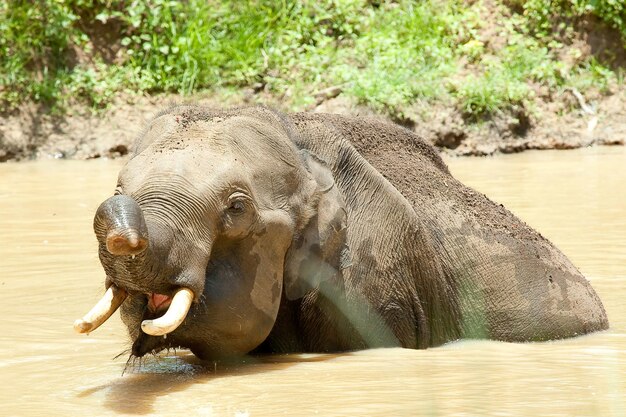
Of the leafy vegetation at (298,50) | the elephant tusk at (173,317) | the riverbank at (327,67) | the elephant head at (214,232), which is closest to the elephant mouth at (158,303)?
the elephant head at (214,232)

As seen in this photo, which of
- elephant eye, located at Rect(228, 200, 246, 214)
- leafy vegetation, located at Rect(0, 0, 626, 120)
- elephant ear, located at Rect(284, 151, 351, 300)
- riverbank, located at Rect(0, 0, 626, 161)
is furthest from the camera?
leafy vegetation, located at Rect(0, 0, 626, 120)

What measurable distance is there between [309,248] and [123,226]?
4.19 ft

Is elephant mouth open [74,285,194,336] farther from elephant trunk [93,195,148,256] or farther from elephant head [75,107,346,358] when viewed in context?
elephant trunk [93,195,148,256]

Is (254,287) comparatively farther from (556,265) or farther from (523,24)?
(523,24)

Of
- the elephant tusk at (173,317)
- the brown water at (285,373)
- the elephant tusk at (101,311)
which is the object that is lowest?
the brown water at (285,373)

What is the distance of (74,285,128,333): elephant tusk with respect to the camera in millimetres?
4598

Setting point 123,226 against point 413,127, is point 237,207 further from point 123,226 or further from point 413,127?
point 413,127

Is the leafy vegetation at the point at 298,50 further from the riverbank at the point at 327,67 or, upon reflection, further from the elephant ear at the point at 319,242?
the elephant ear at the point at 319,242

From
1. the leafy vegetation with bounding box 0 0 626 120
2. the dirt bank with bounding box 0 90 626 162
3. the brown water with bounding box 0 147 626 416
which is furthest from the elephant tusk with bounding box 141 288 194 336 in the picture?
the leafy vegetation with bounding box 0 0 626 120

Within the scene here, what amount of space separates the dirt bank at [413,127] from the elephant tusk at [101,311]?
1225cm

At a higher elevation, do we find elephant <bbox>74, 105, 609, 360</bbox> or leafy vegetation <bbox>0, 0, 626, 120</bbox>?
elephant <bbox>74, 105, 609, 360</bbox>

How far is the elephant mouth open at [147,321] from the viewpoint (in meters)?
4.52

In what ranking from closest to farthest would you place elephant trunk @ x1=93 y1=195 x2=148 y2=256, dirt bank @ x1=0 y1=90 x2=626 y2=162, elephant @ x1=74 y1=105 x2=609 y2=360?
elephant trunk @ x1=93 y1=195 x2=148 y2=256 < elephant @ x1=74 y1=105 x2=609 y2=360 < dirt bank @ x1=0 y1=90 x2=626 y2=162

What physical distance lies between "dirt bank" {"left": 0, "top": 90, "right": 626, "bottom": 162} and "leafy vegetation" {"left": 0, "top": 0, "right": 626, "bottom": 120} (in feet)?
0.77
